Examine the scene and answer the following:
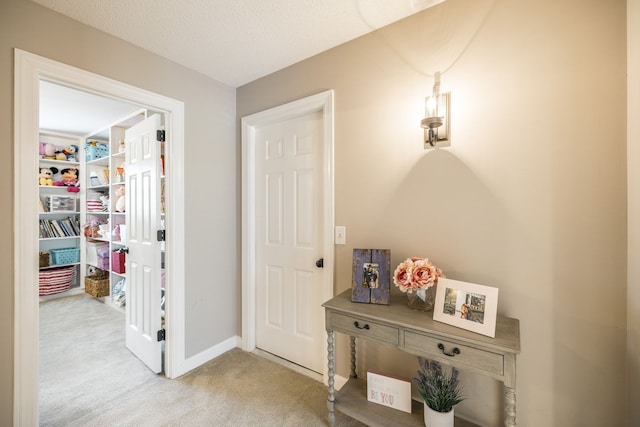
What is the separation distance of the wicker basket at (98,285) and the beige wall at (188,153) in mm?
2557

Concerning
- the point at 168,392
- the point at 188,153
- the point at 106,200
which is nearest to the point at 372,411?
the point at 168,392

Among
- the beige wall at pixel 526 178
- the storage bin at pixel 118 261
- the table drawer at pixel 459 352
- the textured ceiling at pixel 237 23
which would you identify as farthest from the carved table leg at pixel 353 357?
the storage bin at pixel 118 261

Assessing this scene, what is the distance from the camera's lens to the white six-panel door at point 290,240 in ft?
6.85

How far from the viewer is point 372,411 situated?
1.49 metres

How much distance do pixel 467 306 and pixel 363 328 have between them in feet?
1.71

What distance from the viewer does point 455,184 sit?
148cm

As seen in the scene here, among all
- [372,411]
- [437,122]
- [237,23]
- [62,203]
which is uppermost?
[237,23]

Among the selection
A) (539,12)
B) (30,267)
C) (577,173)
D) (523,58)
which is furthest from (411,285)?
(30,267)

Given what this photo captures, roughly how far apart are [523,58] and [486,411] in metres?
1.81

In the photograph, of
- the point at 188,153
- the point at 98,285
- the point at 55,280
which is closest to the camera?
the point at 188,153

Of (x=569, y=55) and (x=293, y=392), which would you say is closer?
(x=569, y=55)

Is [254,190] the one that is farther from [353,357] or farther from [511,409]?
[511,409]

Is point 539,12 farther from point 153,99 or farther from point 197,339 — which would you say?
point 197,339

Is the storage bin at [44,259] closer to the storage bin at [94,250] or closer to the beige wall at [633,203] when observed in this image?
the storage bin at [94,250]
